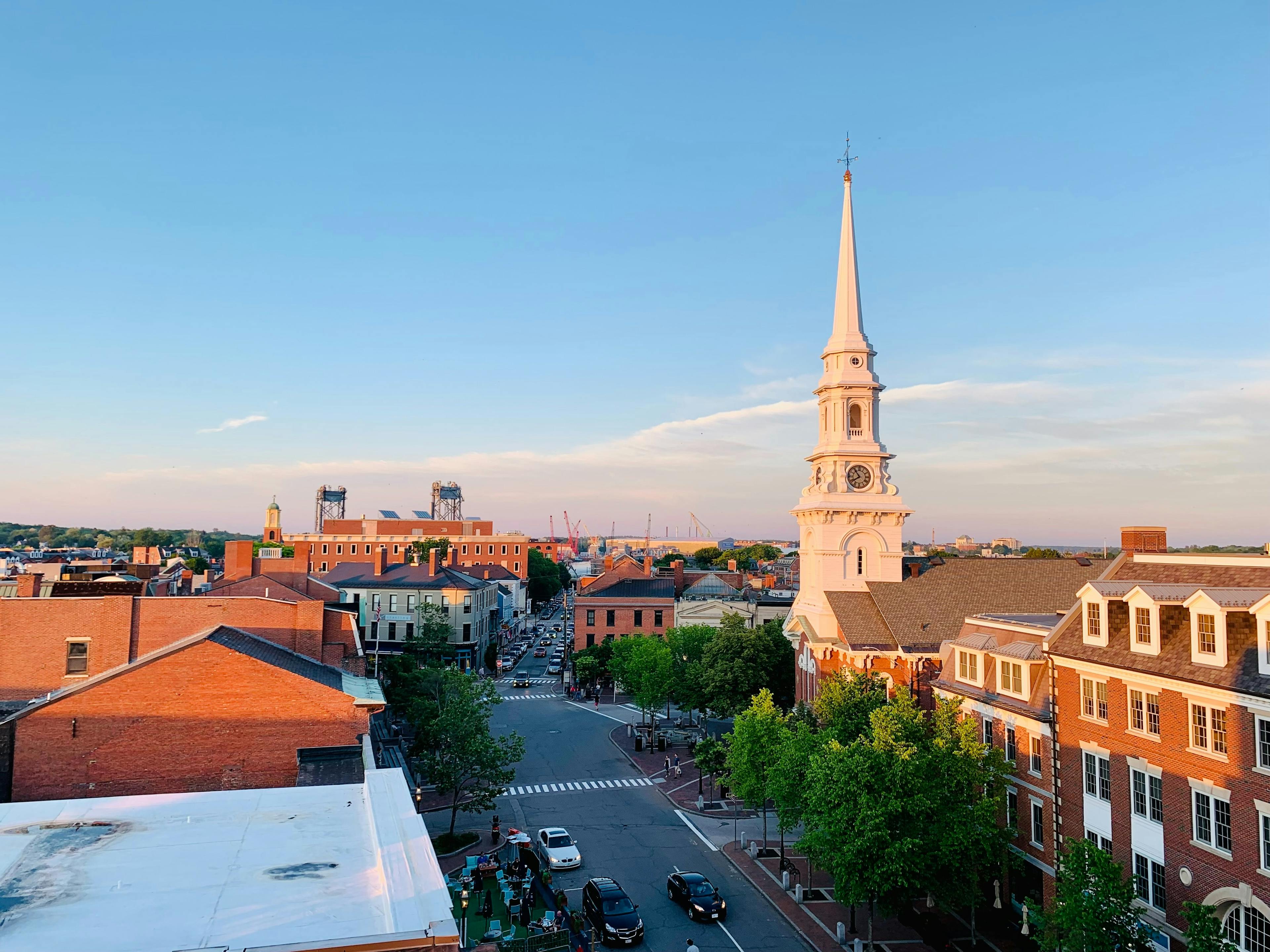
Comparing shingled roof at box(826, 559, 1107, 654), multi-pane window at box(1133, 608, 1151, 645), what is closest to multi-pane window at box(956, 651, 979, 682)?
multi-pane window at box(1133, 608, 1151, 645)

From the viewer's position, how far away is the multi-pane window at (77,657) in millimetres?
36156

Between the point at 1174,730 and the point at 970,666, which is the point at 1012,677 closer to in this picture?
the point at 970,666

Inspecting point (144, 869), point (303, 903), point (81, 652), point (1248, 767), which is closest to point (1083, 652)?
point (1248, 767)

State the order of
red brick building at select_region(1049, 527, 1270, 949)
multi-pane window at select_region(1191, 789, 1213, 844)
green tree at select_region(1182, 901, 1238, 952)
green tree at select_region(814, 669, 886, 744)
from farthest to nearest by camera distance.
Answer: green tree at select_region(814, 669, 886, 744) → multi-pane window at select_region(1191, 789, 1213, 844) → red brick building at select_region(1049, 527, 1270, 949) → green tree at select_region(1182, 901, 1238, 952)

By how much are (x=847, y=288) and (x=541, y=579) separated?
124933 mm

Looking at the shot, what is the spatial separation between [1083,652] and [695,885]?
669 inches

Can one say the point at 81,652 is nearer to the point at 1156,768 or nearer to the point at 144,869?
the point at 144,869

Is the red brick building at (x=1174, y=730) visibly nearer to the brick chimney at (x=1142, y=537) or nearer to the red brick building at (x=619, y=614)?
the brick chimney at (x=1142, y=537)

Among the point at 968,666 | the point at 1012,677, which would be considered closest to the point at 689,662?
the point at 968,666

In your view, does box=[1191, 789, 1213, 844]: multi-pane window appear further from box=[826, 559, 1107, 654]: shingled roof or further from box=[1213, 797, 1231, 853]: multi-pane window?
box=[826, 559, 1107, 654]: shingled roof

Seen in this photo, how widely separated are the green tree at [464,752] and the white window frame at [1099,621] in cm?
2591

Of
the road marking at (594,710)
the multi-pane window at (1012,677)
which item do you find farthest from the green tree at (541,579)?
the multi-pane window at (1012,677)

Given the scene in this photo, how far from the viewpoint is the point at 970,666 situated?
35.8 m

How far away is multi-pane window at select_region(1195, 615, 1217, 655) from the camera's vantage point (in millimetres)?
22500
